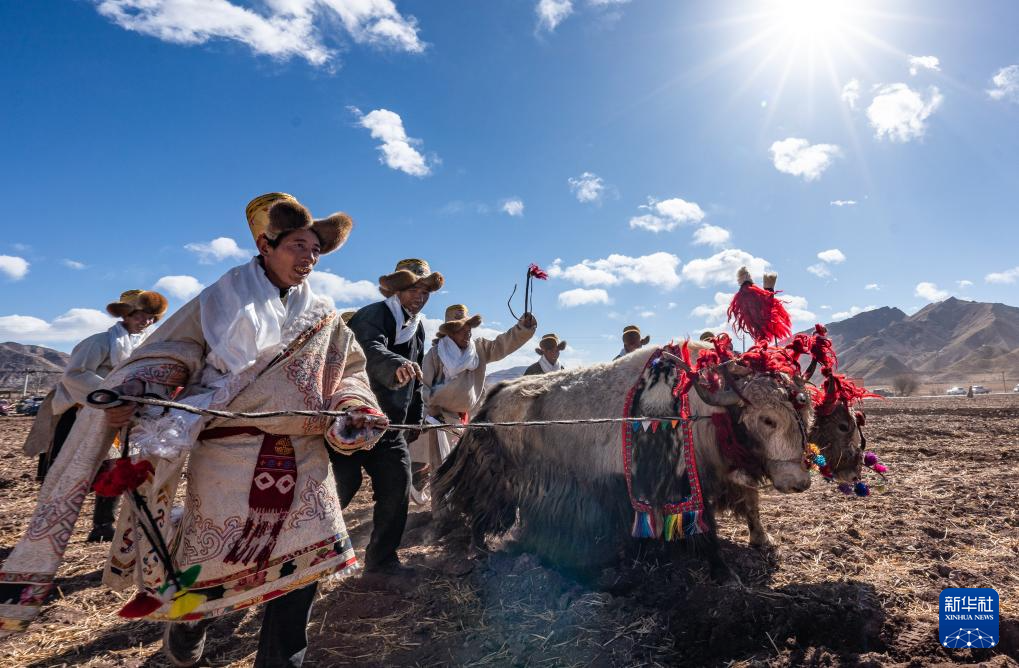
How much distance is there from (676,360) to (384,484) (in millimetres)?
1995

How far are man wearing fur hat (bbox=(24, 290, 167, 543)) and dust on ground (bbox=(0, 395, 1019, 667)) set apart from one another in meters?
0.46

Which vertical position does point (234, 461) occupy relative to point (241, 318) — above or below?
below

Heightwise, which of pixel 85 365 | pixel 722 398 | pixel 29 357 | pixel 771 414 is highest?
pixel 29 357

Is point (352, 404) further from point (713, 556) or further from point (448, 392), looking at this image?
point (448, 392)

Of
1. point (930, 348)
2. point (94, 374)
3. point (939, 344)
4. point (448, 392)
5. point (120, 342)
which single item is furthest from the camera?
point (939, 344)

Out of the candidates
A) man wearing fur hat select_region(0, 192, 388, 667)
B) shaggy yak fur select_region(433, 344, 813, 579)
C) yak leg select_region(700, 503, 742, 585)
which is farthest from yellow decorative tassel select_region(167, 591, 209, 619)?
yak leg select_region(700, 503, 742, 585)

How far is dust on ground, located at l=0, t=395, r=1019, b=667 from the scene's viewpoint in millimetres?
2488

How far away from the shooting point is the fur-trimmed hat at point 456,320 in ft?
18.5

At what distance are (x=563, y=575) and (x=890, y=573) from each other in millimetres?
1904

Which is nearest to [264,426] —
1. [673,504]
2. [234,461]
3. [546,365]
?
[234,461]

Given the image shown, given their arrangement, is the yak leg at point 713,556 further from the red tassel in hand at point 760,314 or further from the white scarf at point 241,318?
the white scarf at point 241,318

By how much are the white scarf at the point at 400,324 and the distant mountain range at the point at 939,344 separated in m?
86.4

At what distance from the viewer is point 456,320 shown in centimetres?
590

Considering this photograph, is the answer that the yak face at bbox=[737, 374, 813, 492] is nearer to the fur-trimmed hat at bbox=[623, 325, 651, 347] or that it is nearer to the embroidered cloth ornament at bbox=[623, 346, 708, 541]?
the embroidered cloth ornament at bbox=[623, 346, 708, 541]
